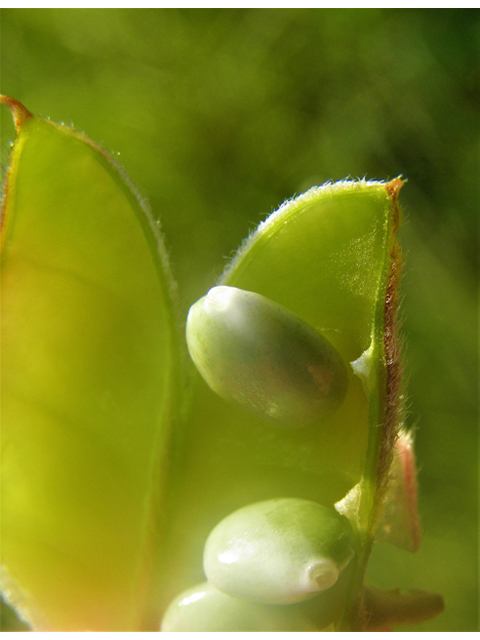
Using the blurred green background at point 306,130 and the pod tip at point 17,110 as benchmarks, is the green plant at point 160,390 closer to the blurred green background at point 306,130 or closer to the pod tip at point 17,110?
the pod tip at point 17,110

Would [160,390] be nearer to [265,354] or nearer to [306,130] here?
[265,354]

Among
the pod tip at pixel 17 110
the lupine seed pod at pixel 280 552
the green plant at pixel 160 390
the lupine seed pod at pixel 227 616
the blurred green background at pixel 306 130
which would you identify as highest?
the blurred green background at pixel 306 130

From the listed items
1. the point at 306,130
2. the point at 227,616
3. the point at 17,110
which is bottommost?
the point at 227,616

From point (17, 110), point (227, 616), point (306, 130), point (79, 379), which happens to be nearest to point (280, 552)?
point (227, 616)

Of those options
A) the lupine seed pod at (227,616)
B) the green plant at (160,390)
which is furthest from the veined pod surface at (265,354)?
the lupine seed pod at (227,616)

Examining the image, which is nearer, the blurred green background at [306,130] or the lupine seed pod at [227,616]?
the lupine seed pod at [227,616]

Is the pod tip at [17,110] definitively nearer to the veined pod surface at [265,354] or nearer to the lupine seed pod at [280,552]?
the veined pod surface at [265,354]

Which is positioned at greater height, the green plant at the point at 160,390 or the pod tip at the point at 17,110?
the pod tip at the point at 17,110

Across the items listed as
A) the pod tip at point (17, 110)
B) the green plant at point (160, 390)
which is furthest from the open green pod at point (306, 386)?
the pod tip at point (17, 110)
